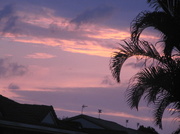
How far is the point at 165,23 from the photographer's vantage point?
8805mm

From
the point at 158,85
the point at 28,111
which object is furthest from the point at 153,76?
the point at 28,111

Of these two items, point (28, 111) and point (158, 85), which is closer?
point (158, 85)

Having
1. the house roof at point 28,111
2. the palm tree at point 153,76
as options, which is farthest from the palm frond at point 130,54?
the house roof at point 28,111

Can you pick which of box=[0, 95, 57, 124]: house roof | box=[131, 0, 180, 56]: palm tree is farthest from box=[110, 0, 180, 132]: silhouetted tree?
box=[0, 95, 57, 124]: house roof

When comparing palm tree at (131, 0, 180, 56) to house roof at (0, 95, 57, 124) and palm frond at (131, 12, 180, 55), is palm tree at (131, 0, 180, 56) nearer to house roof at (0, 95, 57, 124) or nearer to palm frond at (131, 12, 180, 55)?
palm frond at (131, 12, 180, 55)

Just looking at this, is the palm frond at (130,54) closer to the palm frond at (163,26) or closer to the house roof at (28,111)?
the palm frond at (163,26)

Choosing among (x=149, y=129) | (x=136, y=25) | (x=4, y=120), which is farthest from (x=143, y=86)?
(x=149, y=129)

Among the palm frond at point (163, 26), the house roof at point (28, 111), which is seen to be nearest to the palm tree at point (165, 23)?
the palm frond at point (163, 26)

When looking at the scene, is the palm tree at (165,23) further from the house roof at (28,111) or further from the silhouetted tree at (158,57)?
the house roof at (28,111)

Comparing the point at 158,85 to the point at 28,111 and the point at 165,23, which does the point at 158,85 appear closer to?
the point at 165,23

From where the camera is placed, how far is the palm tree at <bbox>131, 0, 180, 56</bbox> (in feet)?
28.3

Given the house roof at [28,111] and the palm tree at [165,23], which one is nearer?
the palm tree at [165,23]

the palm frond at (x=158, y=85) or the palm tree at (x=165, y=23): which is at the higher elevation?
the palm tree at (x=165, y=23)

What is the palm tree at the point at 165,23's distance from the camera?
28.3ft
